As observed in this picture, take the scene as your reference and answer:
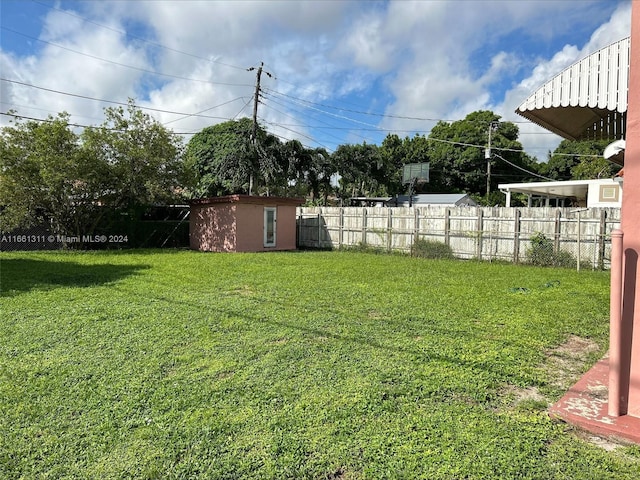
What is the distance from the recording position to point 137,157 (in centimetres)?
1474

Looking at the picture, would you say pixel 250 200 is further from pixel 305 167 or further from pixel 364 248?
pixel 305 167

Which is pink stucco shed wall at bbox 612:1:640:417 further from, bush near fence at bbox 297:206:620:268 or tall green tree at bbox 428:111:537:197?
tall green tree at bbox 428:111:537:197

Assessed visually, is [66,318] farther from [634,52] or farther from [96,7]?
[96,7]

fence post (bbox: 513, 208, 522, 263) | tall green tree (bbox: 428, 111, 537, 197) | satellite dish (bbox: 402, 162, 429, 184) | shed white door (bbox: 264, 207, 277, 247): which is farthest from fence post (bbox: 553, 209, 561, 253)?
tall green tree (bbox: 428, 111, 537, 197)

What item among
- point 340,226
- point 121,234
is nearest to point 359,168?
point 340,226

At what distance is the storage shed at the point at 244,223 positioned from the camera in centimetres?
1510

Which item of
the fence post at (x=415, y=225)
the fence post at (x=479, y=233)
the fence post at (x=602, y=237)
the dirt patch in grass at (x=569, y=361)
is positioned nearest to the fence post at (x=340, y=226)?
the fence post at (x=415, y=225)

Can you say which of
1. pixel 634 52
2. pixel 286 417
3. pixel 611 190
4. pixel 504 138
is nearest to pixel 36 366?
pixel 286 417

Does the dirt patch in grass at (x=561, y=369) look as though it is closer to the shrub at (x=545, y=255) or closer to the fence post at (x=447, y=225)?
the shrub at (x=545, y=255)

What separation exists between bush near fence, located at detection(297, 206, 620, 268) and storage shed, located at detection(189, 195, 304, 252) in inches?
59.8

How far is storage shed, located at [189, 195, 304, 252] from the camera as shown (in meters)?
15.1

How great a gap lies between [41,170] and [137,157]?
299 cm

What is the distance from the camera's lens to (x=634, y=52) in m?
2.59

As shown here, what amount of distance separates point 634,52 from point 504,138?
40.0m
